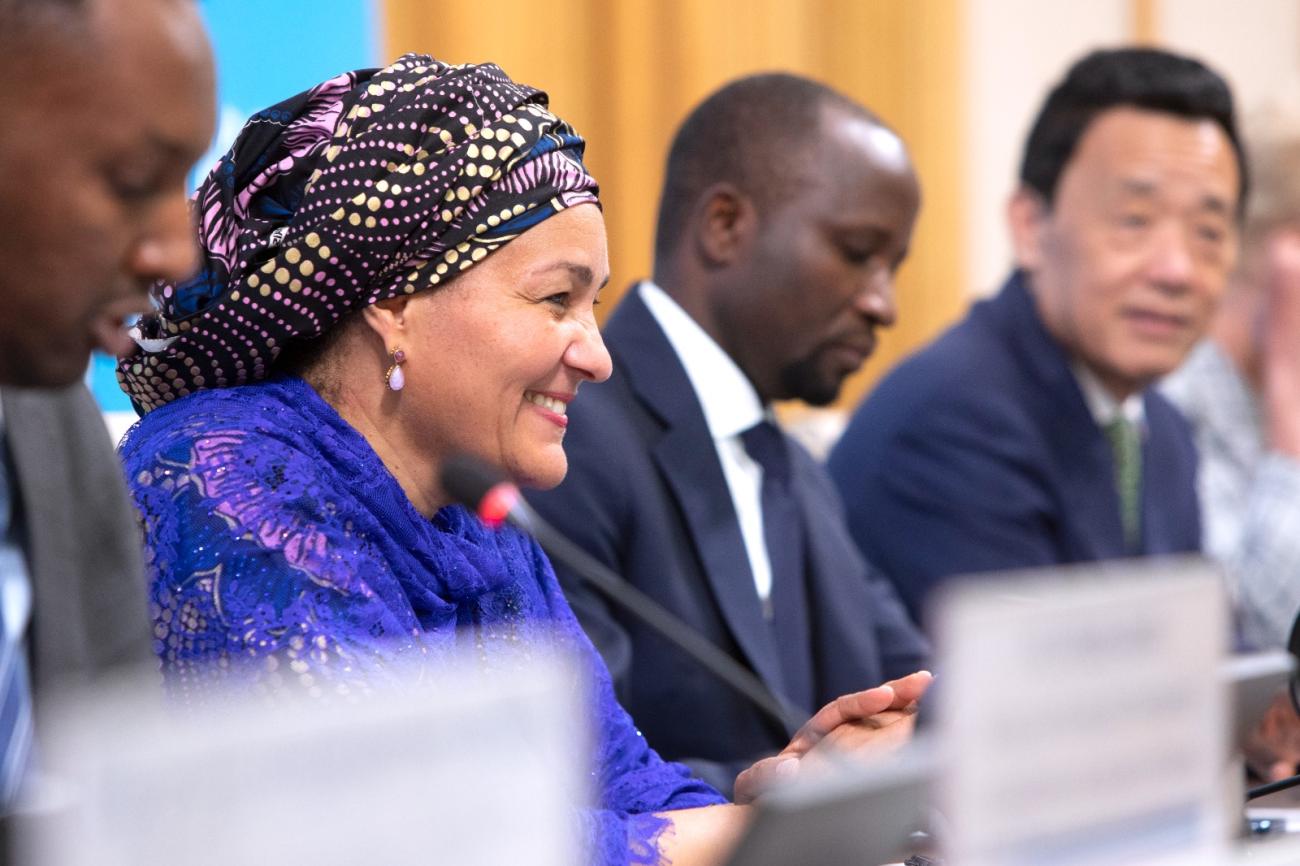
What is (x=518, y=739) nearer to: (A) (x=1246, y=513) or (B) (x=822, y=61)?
(A) (x=1246, y=513)

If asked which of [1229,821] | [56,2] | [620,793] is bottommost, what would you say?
[620,793]

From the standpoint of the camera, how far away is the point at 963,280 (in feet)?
13.9

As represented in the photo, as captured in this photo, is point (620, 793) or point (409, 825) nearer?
point (409, 825)

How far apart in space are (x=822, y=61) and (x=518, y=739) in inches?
137

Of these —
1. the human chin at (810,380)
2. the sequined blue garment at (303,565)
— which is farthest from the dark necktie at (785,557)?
the sequined blue garment at (303,565)

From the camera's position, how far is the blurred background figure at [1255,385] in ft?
8.70

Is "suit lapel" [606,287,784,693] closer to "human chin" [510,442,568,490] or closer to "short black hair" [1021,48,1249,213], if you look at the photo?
"human chin" [510,442,568,490]

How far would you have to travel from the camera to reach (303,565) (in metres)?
1.28

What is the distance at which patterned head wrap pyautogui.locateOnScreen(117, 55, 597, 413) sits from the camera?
1394 millimetres

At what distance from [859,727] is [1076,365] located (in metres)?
1.32

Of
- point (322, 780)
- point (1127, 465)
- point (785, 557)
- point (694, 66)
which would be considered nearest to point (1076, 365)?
point (1127, 465)

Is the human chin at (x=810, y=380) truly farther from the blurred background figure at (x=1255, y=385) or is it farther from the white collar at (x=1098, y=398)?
the blurred background figure at (x=1255, y=385)

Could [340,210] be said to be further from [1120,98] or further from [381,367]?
[1120,98]

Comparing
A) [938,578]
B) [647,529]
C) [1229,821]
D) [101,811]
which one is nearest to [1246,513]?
[938,578]
